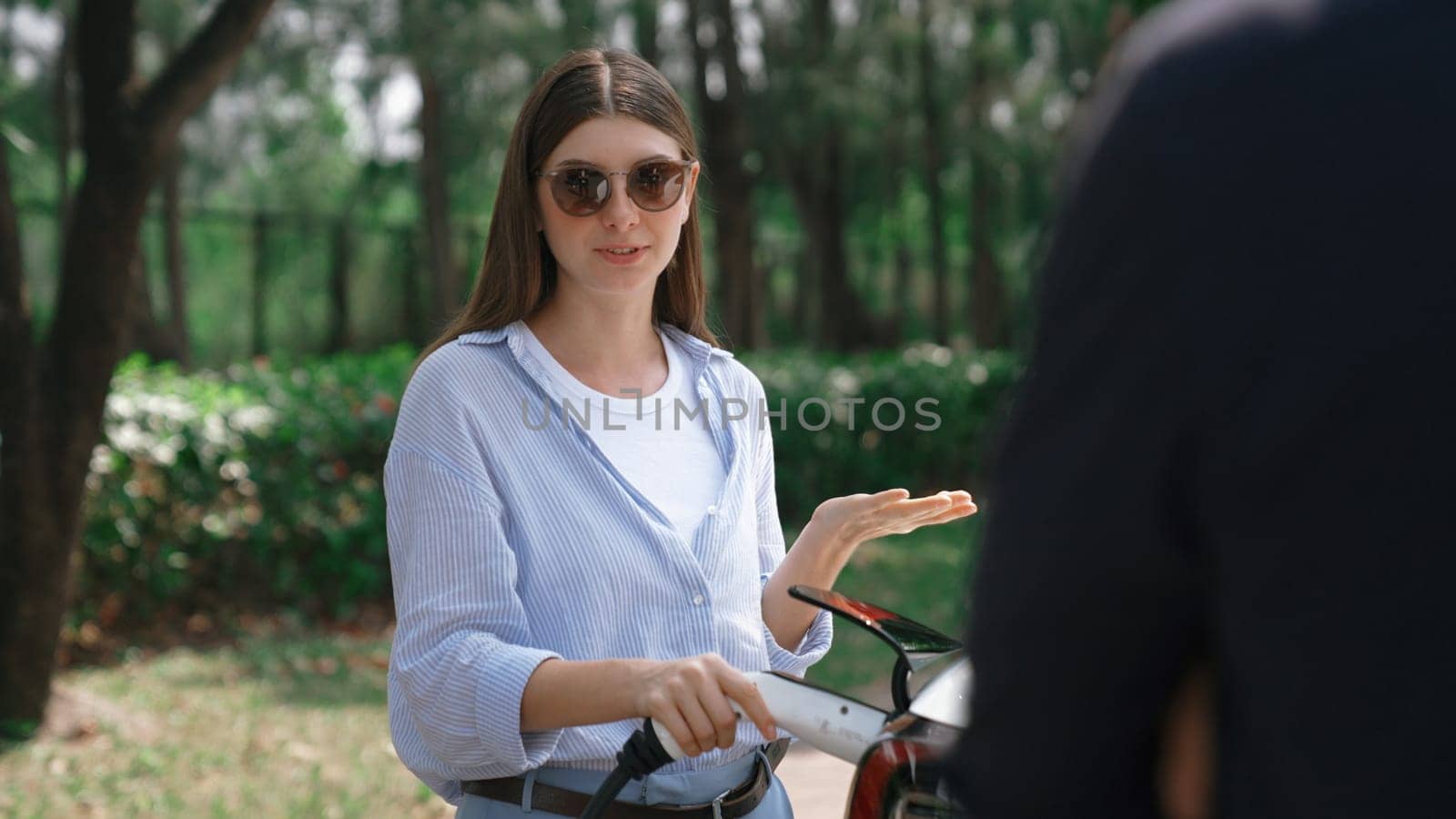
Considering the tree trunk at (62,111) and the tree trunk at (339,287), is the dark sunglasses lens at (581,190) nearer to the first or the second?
the tree trunk at (62,111)

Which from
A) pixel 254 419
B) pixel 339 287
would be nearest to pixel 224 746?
pixel 254 419

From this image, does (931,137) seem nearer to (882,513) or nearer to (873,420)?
(873,420)

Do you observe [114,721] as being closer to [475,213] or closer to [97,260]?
[97,260]

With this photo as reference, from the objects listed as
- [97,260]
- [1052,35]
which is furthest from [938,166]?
[97,260]

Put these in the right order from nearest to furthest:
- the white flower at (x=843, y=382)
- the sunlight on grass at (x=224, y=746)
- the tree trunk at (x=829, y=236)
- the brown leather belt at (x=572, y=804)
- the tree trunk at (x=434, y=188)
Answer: the brown leather belt at (x=572, y=804) → the sunlight on grass at (x=224, y=746) → the white flower at (x=843, y=382) → the tree trunk at (x=434, y=188) → the tree trunk at (x=829, y=236)

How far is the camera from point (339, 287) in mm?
17938

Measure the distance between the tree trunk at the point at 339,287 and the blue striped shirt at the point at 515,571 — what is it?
16.4m

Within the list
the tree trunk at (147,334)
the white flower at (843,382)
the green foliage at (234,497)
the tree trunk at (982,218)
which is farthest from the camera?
the tree trunk at (982,218)

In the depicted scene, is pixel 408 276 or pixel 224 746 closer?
pixel 224 746

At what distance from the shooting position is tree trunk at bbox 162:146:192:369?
14906 millimetres

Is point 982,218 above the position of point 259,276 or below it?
above

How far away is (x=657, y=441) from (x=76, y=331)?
3.69 m

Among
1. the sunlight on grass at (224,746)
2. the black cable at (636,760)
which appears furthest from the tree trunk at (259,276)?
the black cable at (636,760)

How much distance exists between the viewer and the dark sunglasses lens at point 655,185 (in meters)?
2.19
